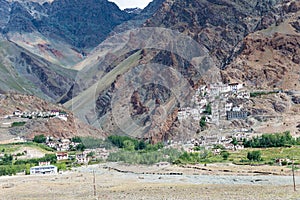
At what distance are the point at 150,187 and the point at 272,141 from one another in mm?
38271

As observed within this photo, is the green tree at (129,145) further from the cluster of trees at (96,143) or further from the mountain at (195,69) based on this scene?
the mountain at (195,69)

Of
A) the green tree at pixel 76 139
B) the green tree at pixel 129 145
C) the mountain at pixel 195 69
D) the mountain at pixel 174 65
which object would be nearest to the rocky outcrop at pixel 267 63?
the mountain at pixel 195 69

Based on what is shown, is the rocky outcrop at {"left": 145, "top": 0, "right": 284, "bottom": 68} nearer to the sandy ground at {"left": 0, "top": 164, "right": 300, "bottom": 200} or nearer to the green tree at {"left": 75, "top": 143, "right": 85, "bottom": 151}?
the green tree at {"left": 75, "top": 143, "right": 85, "bottom": 151}

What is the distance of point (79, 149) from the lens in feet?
390

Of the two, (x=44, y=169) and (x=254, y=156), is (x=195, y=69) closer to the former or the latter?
(x=44, y=169)

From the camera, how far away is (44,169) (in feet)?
291

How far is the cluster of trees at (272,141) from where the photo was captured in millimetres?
92438

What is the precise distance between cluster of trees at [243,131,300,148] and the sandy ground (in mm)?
21777

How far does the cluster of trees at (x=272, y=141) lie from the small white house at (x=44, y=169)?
3043 centimetres

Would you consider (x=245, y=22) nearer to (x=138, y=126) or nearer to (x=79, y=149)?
(x=138, y=126)

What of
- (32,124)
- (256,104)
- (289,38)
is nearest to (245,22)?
(289,38)

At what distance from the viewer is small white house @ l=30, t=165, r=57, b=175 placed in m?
87.8

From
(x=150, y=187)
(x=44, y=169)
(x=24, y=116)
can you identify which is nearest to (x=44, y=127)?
(x=24, y=116)

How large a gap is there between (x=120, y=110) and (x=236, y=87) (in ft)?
109
